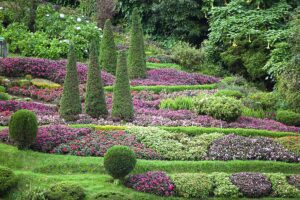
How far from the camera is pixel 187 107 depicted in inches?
871

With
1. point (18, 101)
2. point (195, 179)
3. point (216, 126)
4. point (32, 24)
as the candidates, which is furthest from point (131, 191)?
point (32, 24)

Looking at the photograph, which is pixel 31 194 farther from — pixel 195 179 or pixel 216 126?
pixel 216 126

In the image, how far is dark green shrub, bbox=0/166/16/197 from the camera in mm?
13461

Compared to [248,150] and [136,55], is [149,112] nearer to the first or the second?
[248,150]

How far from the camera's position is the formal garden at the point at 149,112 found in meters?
14.4

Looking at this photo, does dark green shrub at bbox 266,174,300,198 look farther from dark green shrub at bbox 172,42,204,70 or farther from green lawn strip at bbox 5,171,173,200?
dark green shrub at bbox 172,42,204,70

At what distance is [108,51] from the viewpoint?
27.0 meters

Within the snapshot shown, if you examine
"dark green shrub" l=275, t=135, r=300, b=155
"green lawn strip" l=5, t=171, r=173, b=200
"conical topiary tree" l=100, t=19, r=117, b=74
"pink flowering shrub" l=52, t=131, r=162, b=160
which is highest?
"conical topiary tree" l=100, t=19, r=117, b=74

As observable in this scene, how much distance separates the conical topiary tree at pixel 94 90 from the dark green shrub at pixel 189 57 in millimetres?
13742

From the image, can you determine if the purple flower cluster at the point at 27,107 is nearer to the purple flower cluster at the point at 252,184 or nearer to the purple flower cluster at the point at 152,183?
the purple flower cluster at the point at 152,183

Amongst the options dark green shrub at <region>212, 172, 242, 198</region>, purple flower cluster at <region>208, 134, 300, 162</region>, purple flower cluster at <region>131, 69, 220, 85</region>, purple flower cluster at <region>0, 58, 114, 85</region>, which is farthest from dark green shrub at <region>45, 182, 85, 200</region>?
purple flower cluster at <region>131, 69, 220, 85</region>

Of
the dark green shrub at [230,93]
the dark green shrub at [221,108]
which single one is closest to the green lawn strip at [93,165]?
the dark green shrub at [221,108]

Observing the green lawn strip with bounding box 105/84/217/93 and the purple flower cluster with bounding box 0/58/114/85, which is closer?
the green lawn strip with bounding box 105/84/217/93

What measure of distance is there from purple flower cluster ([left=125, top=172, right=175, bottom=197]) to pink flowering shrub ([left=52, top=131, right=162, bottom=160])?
6.09ft
